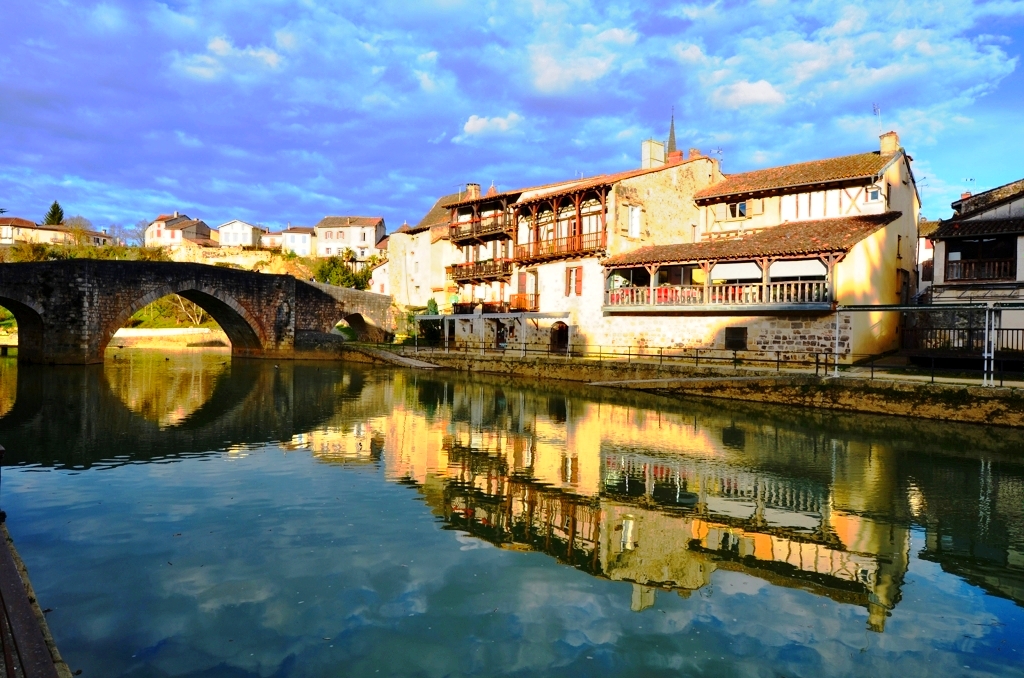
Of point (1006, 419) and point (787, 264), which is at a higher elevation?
point (787, 264)

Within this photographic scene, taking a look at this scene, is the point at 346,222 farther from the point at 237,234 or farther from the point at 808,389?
the point at 808,389

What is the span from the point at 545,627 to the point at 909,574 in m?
4.23

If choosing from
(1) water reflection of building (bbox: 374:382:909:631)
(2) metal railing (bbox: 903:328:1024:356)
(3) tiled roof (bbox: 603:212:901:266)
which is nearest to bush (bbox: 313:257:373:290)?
(3) tiled roof (bbox: 603:212:901:266)

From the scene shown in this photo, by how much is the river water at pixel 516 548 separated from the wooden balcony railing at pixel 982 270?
1160cm

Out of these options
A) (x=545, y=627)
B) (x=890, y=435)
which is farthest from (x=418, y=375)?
(x=545, y=627)

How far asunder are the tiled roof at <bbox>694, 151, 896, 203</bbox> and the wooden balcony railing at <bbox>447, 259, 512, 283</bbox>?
11490mm

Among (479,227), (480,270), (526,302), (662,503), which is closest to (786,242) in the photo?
(526,302)

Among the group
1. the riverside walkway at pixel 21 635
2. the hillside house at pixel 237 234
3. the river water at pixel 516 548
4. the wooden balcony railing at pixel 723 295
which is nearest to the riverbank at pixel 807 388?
the river water at pixel 516 548

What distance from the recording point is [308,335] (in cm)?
4138

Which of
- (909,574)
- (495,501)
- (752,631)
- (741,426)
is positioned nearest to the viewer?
(752,631)

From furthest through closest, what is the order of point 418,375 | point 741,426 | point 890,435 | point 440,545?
1. point 418,375
2. point 741,426
3. point 890,435
4. point 440,545

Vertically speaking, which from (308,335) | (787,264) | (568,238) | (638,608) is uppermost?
(568,238)

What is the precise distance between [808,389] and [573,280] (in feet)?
49.8

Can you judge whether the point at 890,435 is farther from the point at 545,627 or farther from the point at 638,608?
the point at 545,627
